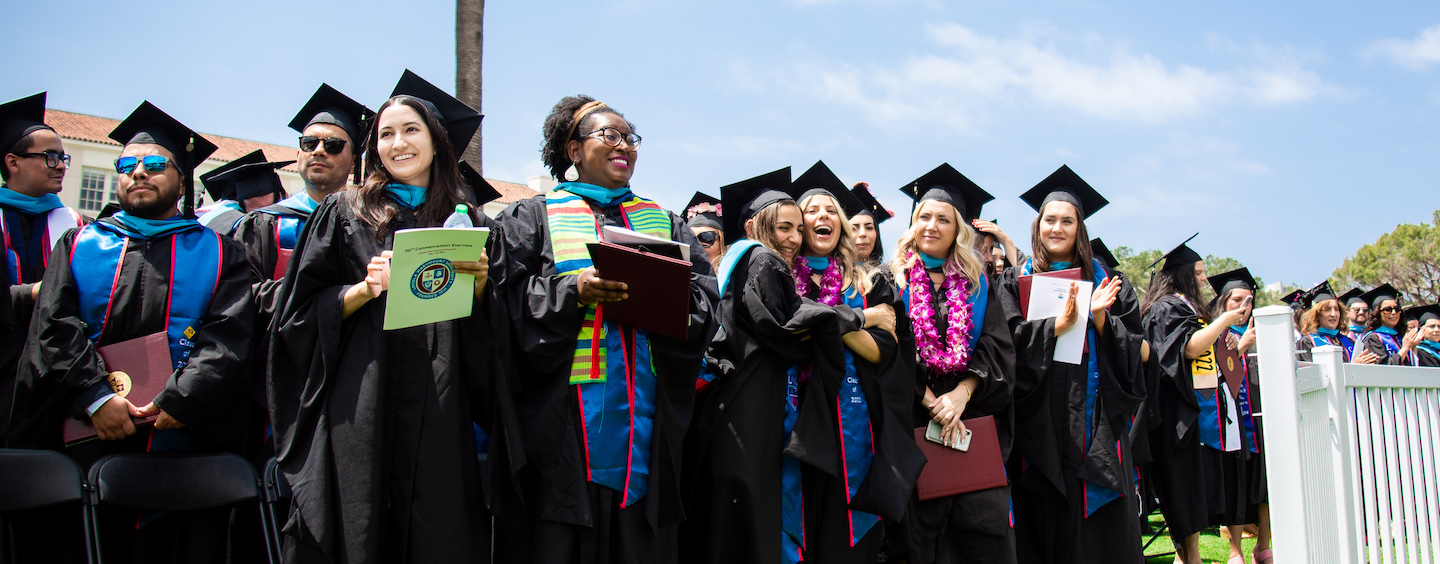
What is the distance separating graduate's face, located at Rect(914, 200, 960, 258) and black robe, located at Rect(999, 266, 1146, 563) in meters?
0.48

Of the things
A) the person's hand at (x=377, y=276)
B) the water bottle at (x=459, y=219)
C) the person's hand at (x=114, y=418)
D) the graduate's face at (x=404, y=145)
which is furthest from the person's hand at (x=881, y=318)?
the person's hand at (x=114, y=418)

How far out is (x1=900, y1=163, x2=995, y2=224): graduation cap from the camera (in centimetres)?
481

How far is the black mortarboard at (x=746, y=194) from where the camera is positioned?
14.1ft

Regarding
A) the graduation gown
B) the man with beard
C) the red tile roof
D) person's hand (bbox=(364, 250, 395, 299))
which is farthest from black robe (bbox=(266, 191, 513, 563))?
the red tile roof

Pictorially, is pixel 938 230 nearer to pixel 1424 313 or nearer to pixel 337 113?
pixel 337 113

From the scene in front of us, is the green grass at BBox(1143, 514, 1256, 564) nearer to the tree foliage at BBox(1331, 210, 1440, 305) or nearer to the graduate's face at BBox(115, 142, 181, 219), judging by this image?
the graduate's face at BBox(115, 142, 181, 219)

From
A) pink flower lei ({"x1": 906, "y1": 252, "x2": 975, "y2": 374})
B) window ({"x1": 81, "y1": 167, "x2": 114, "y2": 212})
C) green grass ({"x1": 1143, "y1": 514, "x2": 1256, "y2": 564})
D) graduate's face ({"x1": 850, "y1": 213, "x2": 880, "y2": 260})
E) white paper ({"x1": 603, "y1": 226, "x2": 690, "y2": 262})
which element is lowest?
green grass ({"x1": 1143, "y1": 514, "x2": 1256, "y2": 564})

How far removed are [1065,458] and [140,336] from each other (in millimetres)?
3972

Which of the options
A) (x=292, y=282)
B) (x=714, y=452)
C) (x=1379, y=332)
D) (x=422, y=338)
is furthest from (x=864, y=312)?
(x=1379, y=332)

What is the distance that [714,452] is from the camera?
3.70 metres

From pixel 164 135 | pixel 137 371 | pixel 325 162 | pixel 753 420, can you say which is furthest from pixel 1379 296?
pixel 137 371

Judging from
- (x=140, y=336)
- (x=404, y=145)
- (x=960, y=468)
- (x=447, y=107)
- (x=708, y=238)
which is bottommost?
(x=960, y=468)

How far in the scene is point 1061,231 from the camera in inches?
198

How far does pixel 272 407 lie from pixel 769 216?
2151 millimetres
